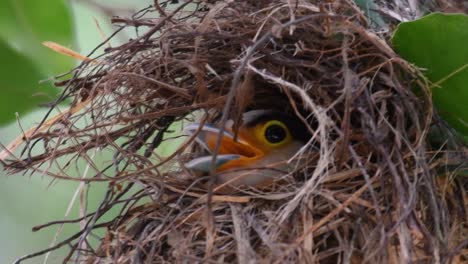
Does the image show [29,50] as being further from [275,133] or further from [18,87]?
[275,133]

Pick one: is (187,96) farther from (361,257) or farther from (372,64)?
(361,257)

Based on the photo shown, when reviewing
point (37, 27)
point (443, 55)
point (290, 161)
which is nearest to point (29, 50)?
point (37, 27)

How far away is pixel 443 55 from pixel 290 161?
0.86ft

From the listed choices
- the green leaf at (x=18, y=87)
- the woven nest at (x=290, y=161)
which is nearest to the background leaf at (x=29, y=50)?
the green leaf at (x=18, y=87)

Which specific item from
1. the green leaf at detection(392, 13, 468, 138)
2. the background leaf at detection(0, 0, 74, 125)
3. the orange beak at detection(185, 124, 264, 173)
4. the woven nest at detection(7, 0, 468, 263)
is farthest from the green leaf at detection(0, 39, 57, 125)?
the green leaf at detection(392, 13, 468, 138)

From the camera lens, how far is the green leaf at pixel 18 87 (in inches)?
63.4

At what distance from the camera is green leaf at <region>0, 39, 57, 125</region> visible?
1609 mm

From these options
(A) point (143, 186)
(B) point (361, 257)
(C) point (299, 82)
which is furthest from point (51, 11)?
(B) point (361, 257)

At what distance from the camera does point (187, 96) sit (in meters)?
1.37

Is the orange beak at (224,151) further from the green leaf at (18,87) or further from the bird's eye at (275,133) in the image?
the green leaf at (18,87)

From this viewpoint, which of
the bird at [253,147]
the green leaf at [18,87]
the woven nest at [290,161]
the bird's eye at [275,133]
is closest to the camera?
the woven nest at [290,161]

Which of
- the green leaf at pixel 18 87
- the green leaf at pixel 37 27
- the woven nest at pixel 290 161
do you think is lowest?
the woven nest at pixel 290 161

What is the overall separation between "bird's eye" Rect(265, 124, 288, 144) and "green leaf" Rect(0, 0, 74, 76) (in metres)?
0.46

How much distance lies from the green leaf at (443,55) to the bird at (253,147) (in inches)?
9.5
